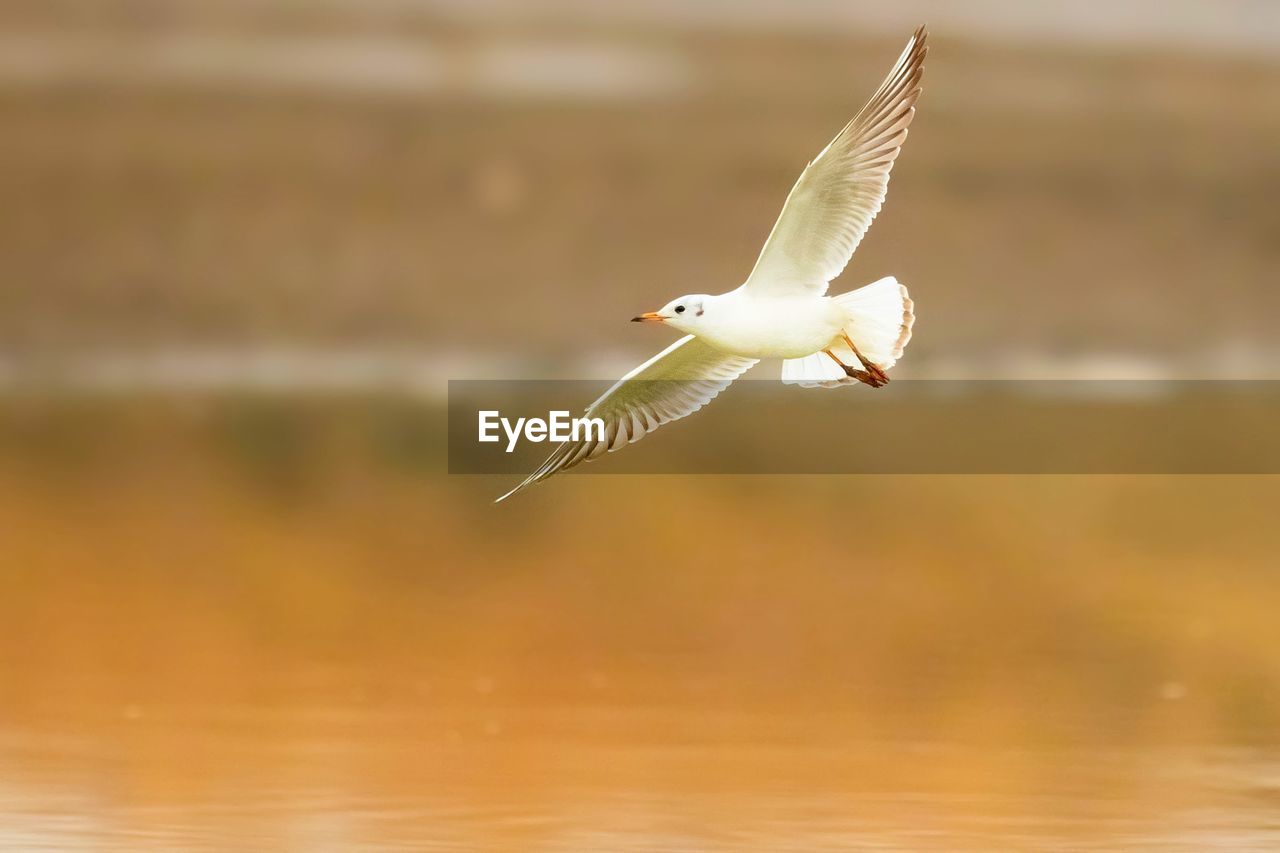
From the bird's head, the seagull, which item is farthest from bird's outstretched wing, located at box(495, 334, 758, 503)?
the bird's head

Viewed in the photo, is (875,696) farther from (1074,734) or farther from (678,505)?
(678,505)

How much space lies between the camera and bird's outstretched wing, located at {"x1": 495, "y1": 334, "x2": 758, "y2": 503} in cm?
700

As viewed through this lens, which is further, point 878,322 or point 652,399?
point 652,399

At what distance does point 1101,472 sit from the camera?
14.1 meters

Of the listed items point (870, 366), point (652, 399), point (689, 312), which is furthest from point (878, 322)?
point (652, 399)

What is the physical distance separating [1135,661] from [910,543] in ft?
9.32

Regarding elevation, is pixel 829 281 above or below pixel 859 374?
above

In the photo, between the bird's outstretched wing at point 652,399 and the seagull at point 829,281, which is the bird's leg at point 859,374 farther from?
the bird's outstretched wing at point 652,399

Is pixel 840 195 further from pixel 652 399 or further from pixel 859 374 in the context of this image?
pixel 652 399

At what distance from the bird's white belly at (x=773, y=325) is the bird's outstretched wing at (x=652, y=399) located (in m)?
0.48

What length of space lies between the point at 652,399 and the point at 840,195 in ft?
2.91

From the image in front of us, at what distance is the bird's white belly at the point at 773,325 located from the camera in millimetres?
6465

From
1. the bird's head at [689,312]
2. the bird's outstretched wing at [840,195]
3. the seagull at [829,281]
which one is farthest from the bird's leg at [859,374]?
the bird's head at [689,312]

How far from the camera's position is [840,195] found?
6449 millimetres
